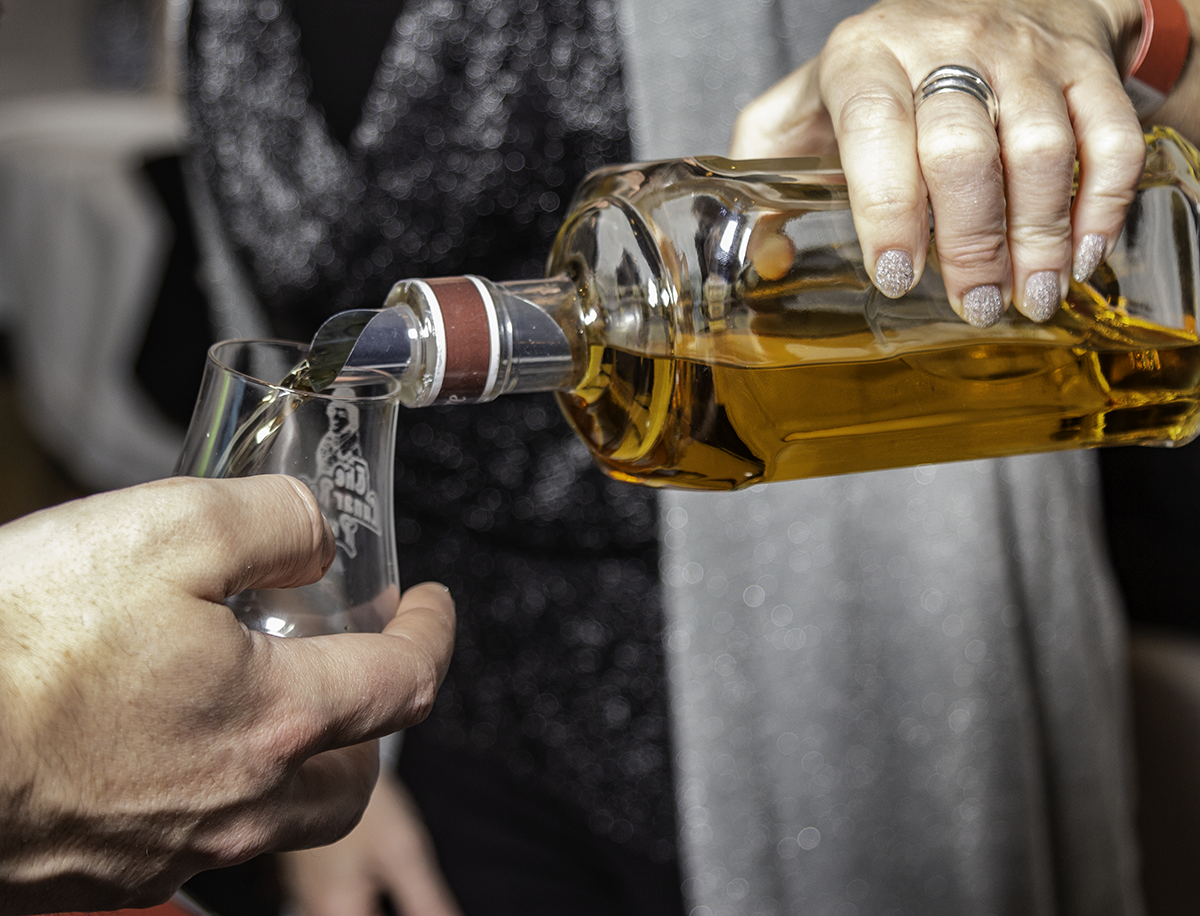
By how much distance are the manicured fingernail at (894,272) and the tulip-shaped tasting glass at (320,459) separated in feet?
0.54

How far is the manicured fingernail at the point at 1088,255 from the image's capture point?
35 centimetres

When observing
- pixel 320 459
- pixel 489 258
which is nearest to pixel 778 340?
pixel 320 459

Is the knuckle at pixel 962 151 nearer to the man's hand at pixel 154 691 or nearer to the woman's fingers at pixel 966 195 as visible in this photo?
the woman's fingers at pixel 966 195

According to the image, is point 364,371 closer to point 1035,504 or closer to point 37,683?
point 37,683

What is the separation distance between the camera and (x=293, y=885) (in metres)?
0.75

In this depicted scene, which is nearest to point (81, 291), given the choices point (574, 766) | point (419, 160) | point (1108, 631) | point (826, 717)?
point (419, 160)

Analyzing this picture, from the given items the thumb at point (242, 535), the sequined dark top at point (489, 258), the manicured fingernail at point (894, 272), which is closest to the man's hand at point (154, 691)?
the thumb at point (242, 535)

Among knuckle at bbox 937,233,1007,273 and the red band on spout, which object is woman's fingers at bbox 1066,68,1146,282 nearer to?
knuckle at bbox 937,233,1007,273

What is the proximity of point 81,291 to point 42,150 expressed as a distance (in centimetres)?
46

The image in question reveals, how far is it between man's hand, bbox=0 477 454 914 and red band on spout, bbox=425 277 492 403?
0.07 metres

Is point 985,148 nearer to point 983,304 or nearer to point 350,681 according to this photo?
point 983,304

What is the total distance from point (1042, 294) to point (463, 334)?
195mm

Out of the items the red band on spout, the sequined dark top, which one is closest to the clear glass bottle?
the red band on spout

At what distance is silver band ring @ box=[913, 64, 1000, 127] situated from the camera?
0.33 m
